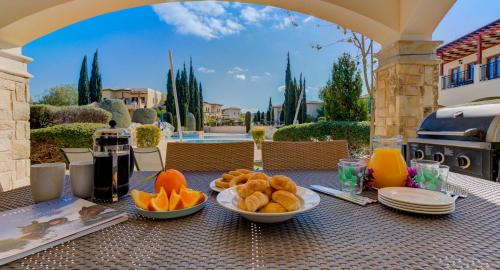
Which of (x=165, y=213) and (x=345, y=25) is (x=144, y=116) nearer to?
(x=345, y=25)

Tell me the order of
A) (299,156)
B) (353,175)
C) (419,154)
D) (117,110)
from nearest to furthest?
(353,175), (299,156), (419,154), (117,110)

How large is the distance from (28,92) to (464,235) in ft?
12.3

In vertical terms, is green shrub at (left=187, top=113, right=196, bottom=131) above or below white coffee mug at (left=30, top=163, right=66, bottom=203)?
above

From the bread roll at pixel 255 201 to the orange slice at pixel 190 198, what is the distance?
202 mm

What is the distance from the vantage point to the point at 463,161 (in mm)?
2029

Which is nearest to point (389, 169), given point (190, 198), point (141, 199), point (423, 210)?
point (423, 210)

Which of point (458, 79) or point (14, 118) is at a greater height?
point (458, 79)

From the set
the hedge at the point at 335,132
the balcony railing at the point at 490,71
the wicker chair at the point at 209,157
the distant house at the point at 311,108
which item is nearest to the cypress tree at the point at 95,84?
the distant house at the point at 311,108

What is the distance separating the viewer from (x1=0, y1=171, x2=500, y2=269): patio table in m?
0.51

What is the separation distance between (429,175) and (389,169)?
141mm

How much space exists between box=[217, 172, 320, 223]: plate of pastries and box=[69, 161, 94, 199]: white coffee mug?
19.5 inches

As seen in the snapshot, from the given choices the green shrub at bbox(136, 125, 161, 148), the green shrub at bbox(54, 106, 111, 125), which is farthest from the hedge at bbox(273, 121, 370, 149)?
the green shrub at bbox(54, 106, 111, 125)

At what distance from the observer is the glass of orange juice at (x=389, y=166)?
3.38ft

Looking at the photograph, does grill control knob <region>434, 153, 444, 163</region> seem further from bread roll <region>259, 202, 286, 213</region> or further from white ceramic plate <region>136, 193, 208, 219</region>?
white ceramic plate <region>136, 193, 208, 219</region>
